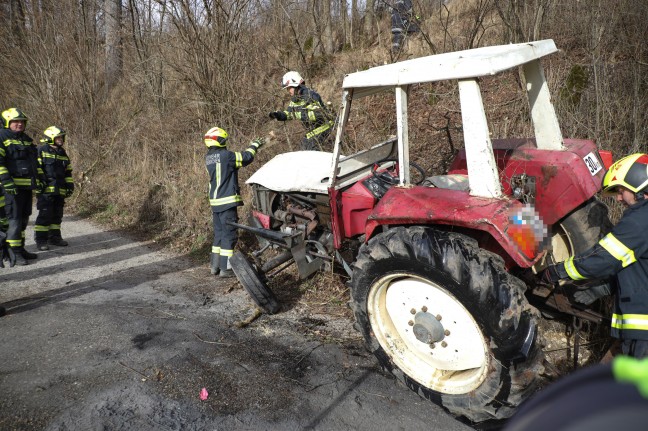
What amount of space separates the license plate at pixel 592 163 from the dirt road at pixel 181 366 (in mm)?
1925

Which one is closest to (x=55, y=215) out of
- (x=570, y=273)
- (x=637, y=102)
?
(x=570, y=273)

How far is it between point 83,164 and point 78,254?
5194 mm

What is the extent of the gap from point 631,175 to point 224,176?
4.21m

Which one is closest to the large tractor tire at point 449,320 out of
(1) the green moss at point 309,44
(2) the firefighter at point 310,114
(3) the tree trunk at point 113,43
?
(2) the firefighter at point 310,114

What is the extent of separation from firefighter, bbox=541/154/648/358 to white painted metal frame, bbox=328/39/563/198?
1.95ft

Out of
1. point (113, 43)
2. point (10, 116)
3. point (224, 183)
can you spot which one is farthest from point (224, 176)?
point (113, 43)

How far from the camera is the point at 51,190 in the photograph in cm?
678

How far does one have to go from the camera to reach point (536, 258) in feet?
8.32

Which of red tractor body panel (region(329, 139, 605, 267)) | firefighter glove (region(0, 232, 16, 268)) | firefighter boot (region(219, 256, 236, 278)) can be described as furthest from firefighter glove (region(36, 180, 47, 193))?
red tractor body panel (region(329, 139, 605, 267))

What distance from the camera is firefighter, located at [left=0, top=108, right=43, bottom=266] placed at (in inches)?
234

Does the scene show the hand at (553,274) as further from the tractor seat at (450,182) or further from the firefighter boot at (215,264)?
the firefighter boot at (215,264)

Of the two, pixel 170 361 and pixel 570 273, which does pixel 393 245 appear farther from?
pixel 170 361

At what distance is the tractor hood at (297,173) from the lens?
4.40 meters

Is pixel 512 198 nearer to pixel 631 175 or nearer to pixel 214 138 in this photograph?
pixel 631 175
